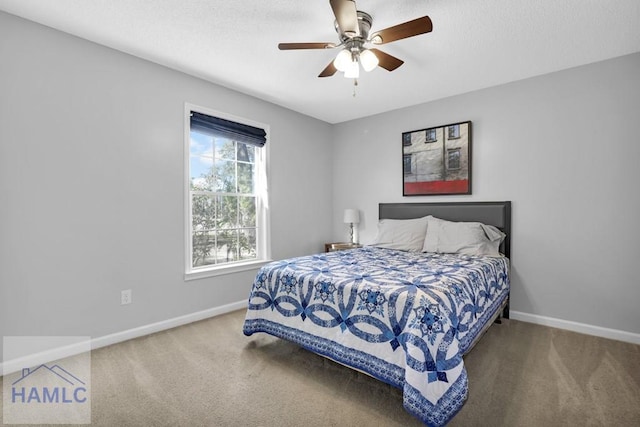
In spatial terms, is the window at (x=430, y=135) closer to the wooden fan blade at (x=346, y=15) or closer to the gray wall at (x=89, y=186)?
the wooden fan blade at (x=346, y=15)

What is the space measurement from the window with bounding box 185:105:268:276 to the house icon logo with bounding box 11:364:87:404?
123 centimetres

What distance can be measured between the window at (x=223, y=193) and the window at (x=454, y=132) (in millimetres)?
2220

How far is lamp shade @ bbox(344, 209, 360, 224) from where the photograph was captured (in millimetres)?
4504

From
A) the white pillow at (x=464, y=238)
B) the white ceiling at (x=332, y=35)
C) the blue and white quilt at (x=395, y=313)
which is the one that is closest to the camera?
the blue and white quilt at (x=395, y=313)

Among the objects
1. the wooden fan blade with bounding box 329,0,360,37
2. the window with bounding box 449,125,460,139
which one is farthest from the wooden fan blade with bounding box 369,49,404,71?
the window with bounding box 449,125,460,139

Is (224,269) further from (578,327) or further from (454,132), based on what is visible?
(578,327)

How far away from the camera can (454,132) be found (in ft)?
12.1

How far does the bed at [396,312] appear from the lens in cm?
164

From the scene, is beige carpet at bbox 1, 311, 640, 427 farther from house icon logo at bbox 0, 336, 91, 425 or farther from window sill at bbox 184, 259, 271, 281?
window sill at bbox 184, 259, 271, 281

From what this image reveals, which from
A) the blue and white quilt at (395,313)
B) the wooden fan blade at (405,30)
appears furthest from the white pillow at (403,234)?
the wooden fan blade at (405,30)

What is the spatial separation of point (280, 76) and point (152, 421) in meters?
2.95

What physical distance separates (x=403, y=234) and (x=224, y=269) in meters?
2.05

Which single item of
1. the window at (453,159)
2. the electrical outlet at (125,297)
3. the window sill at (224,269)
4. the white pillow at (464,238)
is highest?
the window at (453,159)

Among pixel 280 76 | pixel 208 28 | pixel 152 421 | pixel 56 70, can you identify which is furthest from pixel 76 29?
pixel 152 421
